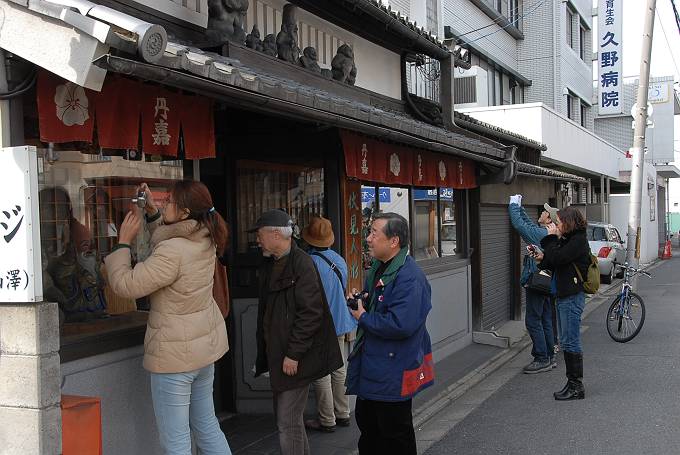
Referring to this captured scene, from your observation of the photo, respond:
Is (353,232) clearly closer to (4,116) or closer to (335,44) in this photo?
(335,44)

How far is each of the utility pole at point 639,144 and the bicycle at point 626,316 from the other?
1728mm

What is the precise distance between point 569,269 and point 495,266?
16.4ft

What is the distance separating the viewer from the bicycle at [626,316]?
10320 millimetres

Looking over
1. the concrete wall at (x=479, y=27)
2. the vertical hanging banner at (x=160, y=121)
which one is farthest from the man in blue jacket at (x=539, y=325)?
the concrete wall at (x=479, y=27)

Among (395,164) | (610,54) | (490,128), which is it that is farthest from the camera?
(610,54)

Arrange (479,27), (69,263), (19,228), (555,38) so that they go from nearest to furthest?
1. (19,228)
2. (69,263)
3. (479,27)
4. (555,38)

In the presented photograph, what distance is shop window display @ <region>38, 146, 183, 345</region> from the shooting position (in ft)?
12.7

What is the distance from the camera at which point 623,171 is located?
2941 cm

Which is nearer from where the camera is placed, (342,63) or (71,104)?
(71,104)

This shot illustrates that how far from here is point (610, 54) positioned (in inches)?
874

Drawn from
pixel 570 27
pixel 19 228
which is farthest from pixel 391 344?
pixel 570 27

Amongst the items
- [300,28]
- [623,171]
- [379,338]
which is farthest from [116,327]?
[623,171]

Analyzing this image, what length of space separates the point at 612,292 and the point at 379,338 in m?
15.3

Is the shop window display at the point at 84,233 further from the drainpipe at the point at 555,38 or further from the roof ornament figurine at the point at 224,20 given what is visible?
the drainpipe at the point at 555,38
